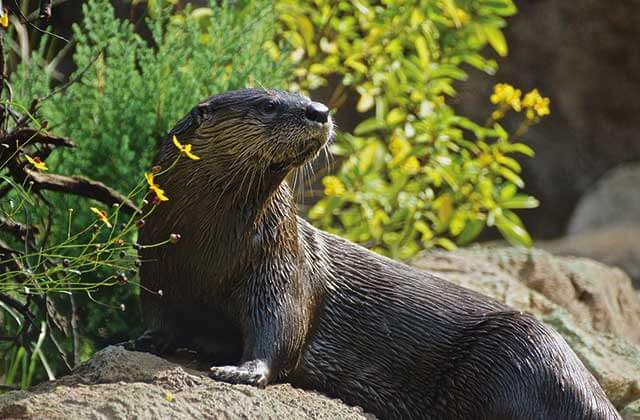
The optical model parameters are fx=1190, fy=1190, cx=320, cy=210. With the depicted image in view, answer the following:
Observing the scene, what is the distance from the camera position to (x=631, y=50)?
1002 centimetres

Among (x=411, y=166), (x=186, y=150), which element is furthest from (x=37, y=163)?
(x=411, y=166)

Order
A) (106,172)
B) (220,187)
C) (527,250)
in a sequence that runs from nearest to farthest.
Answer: (220,187)
(106,172)
(527,250)

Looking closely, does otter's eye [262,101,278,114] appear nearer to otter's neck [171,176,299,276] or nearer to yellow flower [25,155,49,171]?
otter's neck [171,176,299,276]

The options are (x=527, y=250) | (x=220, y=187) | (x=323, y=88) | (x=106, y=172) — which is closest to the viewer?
(x=220, y=187)

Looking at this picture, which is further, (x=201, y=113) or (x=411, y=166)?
(x=411, y=166)

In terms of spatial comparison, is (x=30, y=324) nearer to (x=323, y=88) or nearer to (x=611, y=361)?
(x=611, y=361)

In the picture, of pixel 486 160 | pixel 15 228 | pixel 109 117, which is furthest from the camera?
pixel 486 160

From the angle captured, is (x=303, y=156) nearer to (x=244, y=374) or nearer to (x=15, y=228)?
(x=244, y=374)

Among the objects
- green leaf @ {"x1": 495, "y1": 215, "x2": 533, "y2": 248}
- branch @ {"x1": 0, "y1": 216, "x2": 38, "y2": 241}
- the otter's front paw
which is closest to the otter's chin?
the otter's front paw

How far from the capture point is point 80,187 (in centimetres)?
397

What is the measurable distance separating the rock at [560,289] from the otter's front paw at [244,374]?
1676mm

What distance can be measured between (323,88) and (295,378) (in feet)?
12.3

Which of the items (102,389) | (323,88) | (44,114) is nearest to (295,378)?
(102,389)

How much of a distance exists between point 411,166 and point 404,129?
0.84ft
